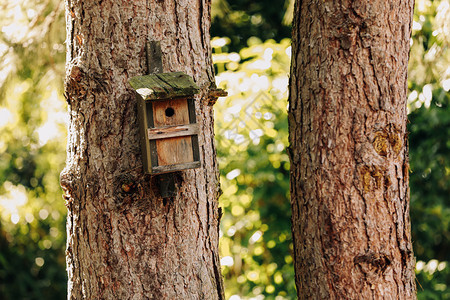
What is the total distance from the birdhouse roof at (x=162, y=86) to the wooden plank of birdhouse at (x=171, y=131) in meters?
0.11

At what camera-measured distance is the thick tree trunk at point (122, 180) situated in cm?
161

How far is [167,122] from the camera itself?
5.11ft

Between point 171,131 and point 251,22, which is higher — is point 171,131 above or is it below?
below

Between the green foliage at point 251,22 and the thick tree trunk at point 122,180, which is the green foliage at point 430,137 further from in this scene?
the green foliage at point 251,22

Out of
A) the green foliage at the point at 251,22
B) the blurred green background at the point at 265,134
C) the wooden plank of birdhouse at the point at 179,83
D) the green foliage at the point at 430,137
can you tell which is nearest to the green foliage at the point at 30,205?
the blurred green background at the point at 265,134

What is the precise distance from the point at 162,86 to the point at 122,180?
36 centimetres

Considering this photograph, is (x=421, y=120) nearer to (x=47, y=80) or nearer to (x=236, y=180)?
(x=236, y=180)

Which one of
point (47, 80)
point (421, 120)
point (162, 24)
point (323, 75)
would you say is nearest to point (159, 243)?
point (162, 24)

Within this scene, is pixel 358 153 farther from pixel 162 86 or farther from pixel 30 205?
pixel 30 205

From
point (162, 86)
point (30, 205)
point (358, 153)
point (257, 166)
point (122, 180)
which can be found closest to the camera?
point (162, 86)

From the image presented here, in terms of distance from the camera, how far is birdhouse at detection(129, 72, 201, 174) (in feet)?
4.91

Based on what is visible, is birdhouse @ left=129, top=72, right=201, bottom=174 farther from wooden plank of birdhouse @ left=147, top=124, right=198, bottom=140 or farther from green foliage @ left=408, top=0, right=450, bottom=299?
green foliage @ left=408, top=0, right=450, bottom=299

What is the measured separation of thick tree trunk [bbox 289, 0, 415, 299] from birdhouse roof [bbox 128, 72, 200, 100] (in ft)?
1.88

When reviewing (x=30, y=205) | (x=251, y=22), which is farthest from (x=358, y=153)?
(x=30, y=205)
